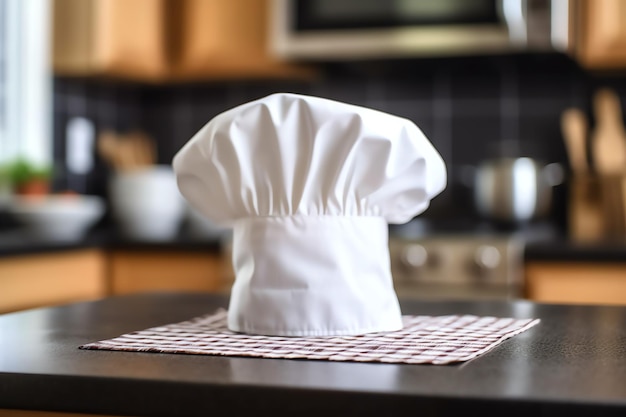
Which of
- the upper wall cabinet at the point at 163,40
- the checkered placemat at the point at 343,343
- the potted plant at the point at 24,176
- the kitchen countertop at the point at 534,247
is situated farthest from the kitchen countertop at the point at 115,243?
the checkered placemat at the point at 343,343

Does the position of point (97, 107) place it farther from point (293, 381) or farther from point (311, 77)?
point (293, 381)

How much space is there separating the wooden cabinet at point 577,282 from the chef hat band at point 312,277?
1.57 m

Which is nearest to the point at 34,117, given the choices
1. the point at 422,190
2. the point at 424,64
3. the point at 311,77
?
the point at 311,77

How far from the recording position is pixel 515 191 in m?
2.93

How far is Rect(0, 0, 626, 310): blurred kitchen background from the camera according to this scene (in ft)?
8.84

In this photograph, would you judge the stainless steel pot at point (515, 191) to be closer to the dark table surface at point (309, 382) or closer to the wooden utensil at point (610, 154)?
the wooden utensil at point (610, 154)

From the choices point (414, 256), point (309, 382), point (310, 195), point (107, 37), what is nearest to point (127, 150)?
point (107, 37)

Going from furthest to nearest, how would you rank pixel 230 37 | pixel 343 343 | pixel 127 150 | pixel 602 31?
pixel 127 150 < pixel 230 37 < pixel 602 31 < pixel 343 343

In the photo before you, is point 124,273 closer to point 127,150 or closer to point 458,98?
point 127,150

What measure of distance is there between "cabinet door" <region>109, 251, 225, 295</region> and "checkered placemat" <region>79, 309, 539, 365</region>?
1.71m

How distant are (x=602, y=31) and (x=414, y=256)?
83cm

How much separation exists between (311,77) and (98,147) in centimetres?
78

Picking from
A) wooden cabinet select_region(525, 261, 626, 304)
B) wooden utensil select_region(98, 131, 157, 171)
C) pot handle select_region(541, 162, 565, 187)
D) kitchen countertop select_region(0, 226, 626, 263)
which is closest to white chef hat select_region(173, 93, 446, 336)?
kitchen countertop select_region(0, 226, 626, 263)

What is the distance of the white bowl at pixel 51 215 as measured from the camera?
2828 millimetres
